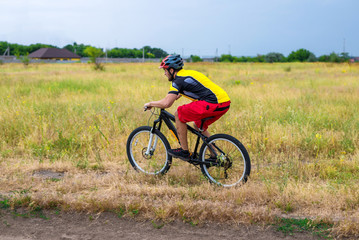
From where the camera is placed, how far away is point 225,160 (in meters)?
5.27

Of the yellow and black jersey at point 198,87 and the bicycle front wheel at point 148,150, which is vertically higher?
the yellow and black jersey at point 198,87

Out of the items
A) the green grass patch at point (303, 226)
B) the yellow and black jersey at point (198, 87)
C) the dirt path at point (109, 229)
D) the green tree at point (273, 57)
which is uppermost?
the green tree at point (273, 57)

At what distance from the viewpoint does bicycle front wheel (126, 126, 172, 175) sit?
591 cm

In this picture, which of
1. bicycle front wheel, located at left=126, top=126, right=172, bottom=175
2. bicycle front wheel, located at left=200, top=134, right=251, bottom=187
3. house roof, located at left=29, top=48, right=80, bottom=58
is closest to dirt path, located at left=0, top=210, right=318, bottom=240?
bicycle front wheel, located at left=200, top=134, right=251, bottom=187

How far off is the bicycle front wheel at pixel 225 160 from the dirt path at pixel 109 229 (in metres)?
1.18

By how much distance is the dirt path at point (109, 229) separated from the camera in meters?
4.00

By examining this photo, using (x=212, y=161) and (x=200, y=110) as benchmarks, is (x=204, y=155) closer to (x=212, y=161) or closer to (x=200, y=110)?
(x=212, y=161)

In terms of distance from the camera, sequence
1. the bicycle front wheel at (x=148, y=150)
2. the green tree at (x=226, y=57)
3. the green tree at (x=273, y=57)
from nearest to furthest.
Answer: the bicycle front wheel at (x=148, y=150) → the green tree at (x=273, y=57) → the green tree at (x=226, y=57)

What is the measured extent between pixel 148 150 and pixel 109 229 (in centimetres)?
200

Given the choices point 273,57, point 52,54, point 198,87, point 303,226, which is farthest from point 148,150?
point 52,54

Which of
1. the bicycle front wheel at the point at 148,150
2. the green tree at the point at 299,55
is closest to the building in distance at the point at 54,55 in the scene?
the green tree at the point at 299,55

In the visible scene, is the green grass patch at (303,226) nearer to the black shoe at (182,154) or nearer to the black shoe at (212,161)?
the black shoe at (212,161)

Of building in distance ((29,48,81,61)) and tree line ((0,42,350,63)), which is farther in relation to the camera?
building in distance ((29,48,81,61))

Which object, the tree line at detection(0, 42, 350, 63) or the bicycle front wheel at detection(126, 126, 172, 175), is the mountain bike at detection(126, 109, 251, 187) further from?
the tree line at detection(0, 42, 350, 63)
